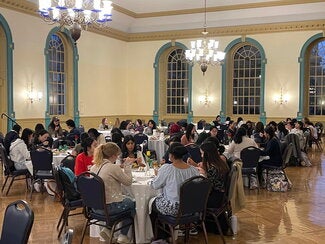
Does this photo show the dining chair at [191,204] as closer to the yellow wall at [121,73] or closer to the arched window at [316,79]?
the yellow wall at [121,73]

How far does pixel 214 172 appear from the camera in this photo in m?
4.95

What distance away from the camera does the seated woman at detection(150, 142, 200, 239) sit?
4453 mm

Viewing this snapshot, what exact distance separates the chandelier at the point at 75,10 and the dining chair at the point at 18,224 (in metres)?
6.49

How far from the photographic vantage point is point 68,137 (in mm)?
9516

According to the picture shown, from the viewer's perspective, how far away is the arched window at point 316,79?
1700cm

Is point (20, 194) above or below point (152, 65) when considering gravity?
below

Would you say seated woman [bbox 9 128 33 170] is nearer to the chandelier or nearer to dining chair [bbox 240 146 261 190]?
the chandelier

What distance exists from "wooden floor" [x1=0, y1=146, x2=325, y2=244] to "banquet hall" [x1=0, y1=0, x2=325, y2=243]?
471 centimetres

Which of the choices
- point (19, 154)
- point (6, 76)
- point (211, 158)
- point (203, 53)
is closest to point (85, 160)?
point (211, 158)

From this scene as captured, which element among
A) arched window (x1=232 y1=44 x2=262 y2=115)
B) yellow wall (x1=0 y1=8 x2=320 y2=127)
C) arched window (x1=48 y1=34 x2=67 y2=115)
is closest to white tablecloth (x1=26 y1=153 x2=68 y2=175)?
yellow wall (x1=0 y1=8 x2=320 y2=127)

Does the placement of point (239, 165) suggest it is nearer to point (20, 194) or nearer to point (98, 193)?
point (98, 193)

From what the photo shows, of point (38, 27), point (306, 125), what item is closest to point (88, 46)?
point (38, 27)

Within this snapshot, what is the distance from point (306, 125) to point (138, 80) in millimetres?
8293

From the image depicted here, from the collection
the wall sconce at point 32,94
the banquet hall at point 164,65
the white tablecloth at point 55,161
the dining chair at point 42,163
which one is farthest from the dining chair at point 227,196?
the wall sconce at point 32,94
